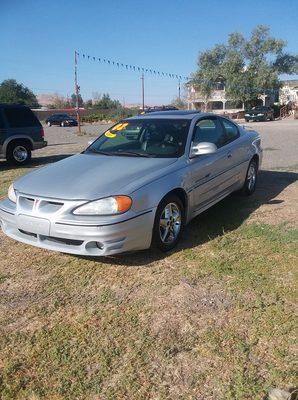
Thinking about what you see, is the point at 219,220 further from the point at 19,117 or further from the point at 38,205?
the point at 19,117

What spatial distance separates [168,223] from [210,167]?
1172 millimetres

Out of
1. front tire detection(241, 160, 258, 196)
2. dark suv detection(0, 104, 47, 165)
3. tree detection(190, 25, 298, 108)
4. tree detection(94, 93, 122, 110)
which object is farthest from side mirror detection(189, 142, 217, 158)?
tree detection(94, 93, 122, 110)

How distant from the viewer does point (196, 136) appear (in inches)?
206

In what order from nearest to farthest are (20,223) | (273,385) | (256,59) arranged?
1. (273,385)
2. (20,223)
3. (256,59)

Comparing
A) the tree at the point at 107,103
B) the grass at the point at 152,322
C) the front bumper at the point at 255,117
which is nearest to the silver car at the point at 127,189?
the grass at the point at 152,322

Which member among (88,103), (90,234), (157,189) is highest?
(88,103)

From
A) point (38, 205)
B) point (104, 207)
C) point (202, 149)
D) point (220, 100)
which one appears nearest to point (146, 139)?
point (202, 149)

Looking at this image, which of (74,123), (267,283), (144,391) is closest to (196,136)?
(267,283)

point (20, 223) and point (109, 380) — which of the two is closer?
point (109, 380)

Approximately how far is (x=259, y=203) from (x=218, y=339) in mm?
3807

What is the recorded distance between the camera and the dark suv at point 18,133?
11094 millimetres

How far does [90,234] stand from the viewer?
3844 millimetres

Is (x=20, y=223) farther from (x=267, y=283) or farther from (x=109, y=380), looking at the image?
(x=267, y=283)

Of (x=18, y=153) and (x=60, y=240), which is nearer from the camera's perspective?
(x=60, y=240)
